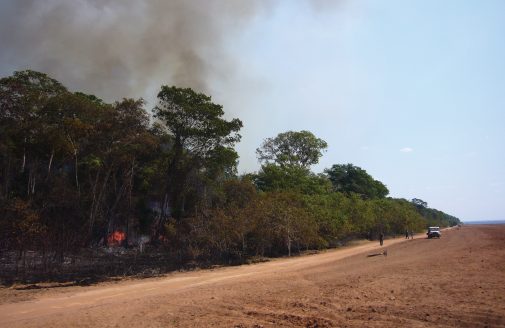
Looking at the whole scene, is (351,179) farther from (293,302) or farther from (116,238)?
(293,302)

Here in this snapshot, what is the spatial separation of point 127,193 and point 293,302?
26409 mm

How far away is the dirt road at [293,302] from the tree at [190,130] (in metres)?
17.9

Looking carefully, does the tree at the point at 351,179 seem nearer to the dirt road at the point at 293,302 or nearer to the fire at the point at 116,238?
the fire at the point at 116,238

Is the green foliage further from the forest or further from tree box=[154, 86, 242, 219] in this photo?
tree box=[154, 86, 242, 219]

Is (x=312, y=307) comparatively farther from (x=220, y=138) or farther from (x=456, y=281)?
(x=220, y=138)

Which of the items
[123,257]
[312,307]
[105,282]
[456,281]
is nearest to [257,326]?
[312,307]

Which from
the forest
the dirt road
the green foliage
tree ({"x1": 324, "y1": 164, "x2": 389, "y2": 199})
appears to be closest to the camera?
the dirt road

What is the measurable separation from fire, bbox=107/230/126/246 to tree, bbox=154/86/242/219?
565 cm

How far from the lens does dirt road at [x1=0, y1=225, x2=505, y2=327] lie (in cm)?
1041

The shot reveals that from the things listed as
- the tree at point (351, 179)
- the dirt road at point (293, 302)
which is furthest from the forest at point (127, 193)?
the tree at point (351, 179)

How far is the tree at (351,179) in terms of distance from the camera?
79438 millimetres

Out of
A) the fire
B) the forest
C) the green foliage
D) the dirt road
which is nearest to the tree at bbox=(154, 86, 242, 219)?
the forest

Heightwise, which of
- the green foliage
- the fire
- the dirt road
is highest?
the green foliage

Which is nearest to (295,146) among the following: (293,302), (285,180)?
(285,180)
